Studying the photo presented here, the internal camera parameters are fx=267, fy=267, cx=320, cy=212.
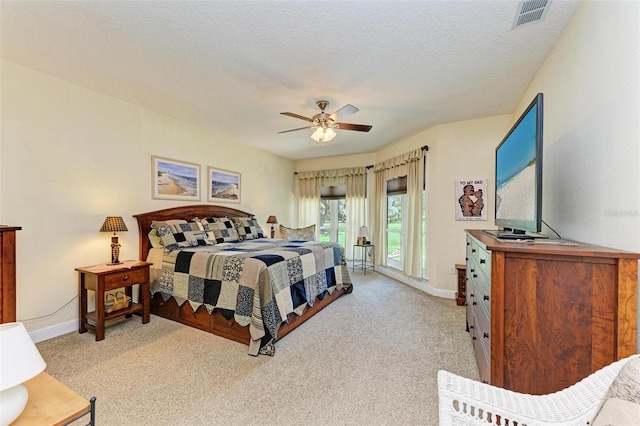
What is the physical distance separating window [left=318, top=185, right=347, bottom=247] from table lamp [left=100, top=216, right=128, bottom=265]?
390cm

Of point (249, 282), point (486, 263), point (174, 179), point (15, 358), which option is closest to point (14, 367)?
point (15, 358)

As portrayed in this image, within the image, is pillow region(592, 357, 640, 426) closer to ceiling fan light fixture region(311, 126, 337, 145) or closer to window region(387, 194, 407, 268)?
ceiling fan light fixture region(311, 126, 337, 145)

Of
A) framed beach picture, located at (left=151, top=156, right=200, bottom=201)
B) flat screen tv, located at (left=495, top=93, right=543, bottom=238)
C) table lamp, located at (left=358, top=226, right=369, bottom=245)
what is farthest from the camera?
table lamp, located at (left=358, top=226, right=369, bottom=245)

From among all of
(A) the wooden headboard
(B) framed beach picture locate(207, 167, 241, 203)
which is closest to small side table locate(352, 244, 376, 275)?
(A) the wooden headboard

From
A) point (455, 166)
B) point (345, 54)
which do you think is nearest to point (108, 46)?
point (345, 54)

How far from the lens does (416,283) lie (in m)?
4.36

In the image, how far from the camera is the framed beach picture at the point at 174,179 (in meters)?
3.56

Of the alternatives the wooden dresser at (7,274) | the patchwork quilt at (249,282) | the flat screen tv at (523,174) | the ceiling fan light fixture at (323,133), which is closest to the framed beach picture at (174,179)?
the patchwork quilt at (249,282)

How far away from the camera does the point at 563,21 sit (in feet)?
5.94

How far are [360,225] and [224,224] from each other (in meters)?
2.77

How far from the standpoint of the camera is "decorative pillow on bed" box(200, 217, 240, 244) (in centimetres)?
381

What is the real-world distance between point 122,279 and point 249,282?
138cm

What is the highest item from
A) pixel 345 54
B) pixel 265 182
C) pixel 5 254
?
pixel 345 54

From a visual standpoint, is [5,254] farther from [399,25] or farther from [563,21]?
[563,21]
